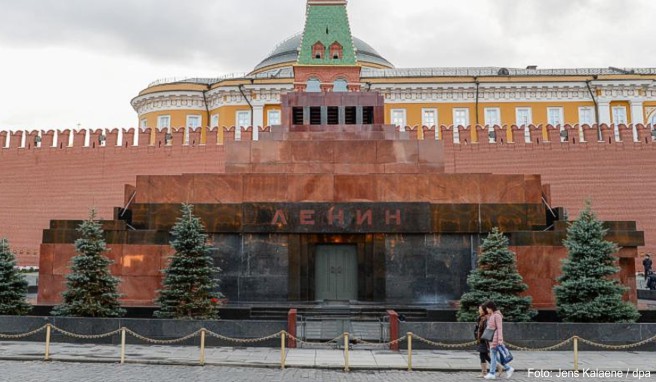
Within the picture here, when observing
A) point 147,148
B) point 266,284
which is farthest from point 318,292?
point 147,148

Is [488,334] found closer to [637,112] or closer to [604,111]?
[604,111]

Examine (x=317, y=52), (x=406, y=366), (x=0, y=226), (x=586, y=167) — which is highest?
(x=317, y=52)

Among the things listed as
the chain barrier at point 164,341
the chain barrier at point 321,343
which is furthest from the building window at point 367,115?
the chain barrier at point 164,341

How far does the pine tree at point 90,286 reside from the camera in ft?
42.5

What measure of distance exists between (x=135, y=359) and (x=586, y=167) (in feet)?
72.3

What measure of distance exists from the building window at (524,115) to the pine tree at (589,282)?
2317 cm

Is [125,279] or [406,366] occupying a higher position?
[125,279]

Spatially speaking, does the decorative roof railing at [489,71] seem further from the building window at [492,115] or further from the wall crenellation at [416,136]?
the wall crenellation at [416,136]

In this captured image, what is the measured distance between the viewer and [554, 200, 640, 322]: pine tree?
493 inches

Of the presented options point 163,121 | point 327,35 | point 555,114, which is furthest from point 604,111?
point 163,121

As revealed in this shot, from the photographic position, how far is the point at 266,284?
1606 cm

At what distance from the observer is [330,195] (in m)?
16.8

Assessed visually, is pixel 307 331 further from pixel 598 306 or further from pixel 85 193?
pixel 85 193

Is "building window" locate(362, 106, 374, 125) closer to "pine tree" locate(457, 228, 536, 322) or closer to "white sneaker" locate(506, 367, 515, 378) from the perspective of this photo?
"pine tree" locate(457, 228, 536, 322)
